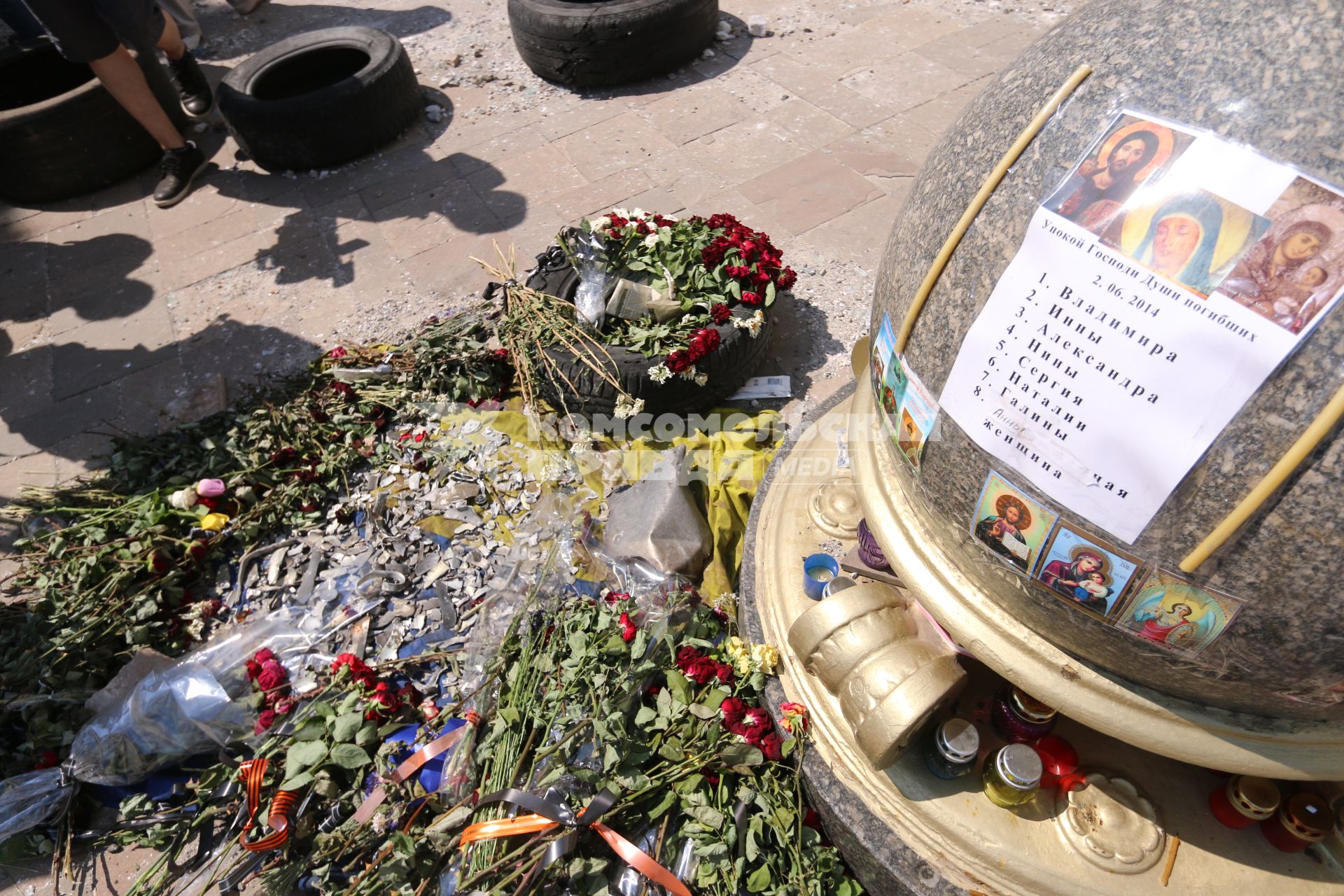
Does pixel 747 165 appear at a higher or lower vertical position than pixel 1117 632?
lower

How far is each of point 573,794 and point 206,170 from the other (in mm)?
5471

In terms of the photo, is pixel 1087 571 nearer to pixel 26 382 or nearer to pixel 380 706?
pixel 380 706

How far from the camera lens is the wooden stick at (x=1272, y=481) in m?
1.02

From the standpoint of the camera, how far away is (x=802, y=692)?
212 cm

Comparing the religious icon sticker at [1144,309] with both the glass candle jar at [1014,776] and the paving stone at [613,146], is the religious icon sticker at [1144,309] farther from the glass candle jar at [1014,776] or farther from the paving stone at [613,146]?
the paving stone at [613,146]

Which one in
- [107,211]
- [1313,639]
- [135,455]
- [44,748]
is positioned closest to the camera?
[1313,639]

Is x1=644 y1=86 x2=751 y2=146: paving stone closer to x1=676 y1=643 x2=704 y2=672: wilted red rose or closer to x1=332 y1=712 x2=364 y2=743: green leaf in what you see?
x1=676 y1=643 x2=704 y2=672: wilted red rose

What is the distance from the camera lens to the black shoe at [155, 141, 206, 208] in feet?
17.1

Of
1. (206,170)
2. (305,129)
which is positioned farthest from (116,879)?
(206,170)

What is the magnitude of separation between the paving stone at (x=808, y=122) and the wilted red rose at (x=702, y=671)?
3737mm

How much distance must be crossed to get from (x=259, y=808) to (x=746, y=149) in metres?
4.39

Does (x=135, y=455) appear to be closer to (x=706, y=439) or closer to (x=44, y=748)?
(x=44, y=748)

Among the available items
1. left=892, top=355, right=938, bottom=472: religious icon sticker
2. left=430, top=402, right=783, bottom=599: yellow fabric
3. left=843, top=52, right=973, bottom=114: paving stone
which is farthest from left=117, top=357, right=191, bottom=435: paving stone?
left=843, top=52, right=973, bottom=114: paving stone

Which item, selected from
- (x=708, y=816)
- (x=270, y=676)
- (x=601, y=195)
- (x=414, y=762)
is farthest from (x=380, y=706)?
(x=601, y=195)
